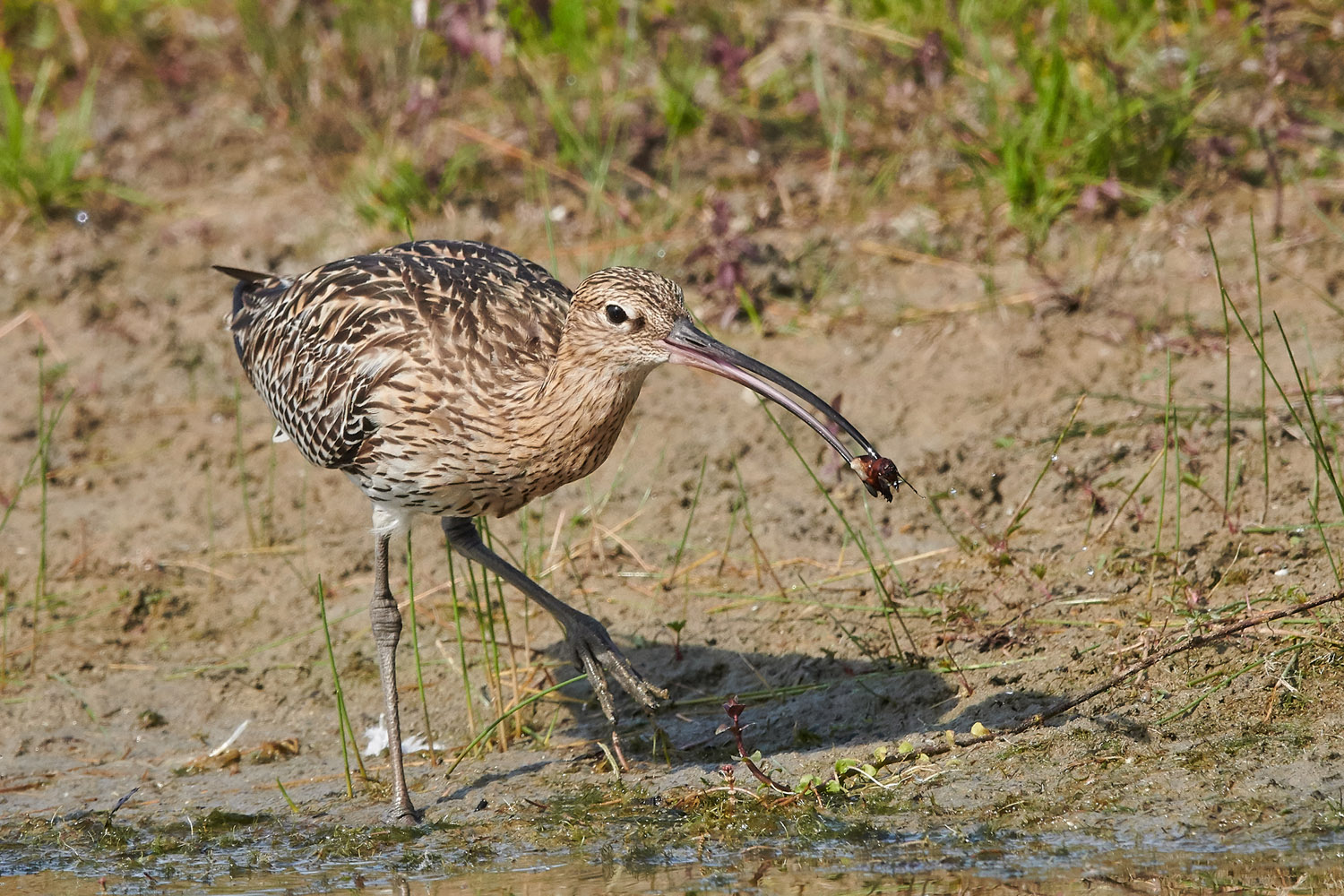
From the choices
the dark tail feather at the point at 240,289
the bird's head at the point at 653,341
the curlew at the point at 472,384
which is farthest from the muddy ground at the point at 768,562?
the bird's head at the point at 653,341

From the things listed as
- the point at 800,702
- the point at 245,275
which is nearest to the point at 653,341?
the point at 800,702

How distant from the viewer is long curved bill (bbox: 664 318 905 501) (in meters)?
4.42

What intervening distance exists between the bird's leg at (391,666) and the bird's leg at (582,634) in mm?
284

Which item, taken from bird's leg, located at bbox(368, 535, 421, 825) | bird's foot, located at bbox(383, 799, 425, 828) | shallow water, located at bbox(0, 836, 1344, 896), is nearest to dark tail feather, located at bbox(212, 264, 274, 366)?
bird's leg, located at bbox(368, 535, 421, 825)

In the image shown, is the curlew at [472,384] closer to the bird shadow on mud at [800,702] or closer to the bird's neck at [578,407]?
the bird's neck at [578,407]

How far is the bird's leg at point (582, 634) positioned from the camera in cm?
516

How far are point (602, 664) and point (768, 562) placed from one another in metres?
0.92

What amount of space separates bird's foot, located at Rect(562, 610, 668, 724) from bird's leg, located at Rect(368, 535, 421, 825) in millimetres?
633

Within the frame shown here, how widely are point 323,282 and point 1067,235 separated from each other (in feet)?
12.5

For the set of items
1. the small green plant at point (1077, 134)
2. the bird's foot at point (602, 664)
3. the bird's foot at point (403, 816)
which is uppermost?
the small green plant at point (1077, 134)

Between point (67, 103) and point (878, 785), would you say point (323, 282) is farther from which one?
point (67, 103)

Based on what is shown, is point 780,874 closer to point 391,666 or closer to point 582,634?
point 582,634

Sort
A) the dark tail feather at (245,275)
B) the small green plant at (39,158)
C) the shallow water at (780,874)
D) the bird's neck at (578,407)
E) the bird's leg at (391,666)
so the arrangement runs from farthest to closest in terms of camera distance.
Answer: the small green plant at (39,158) → the dark tail feather at (245,275) → the bird's leg at (391,666) → the bird's neck at (578,407) → the shallow water at (780,874)

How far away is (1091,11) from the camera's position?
8492mm
